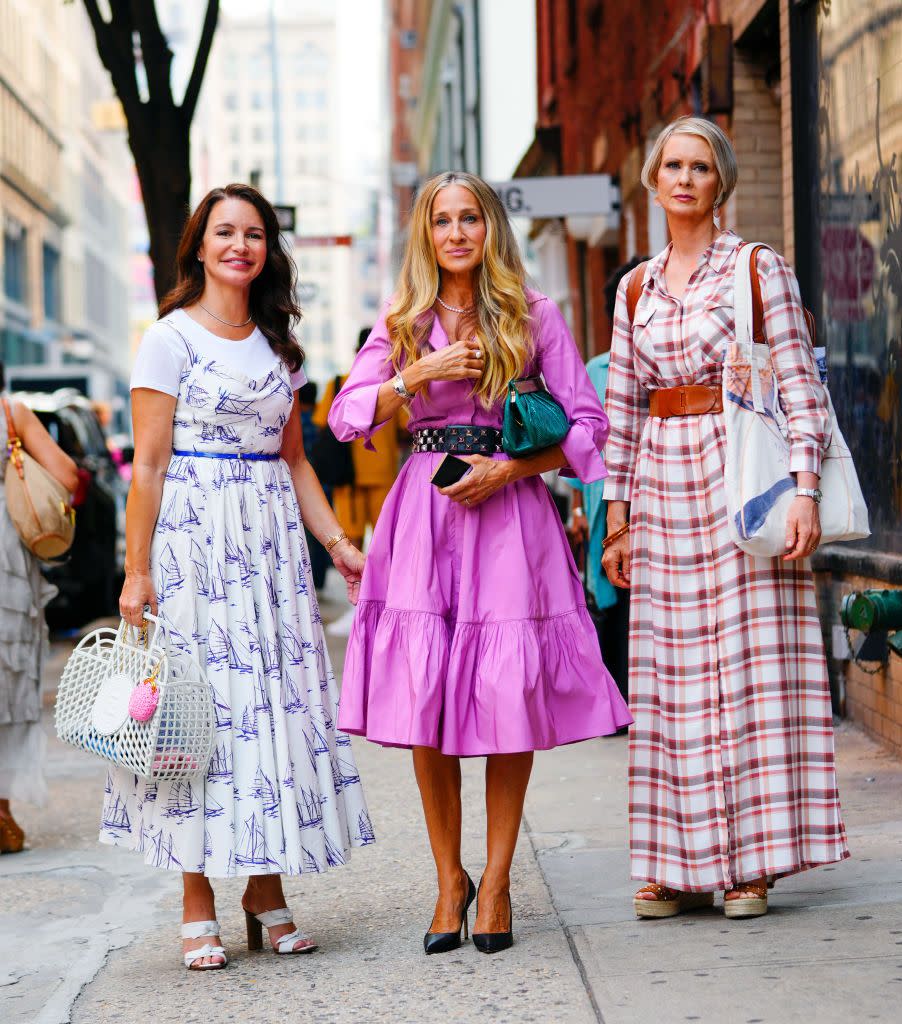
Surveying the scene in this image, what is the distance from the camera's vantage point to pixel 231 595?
14.8 ft

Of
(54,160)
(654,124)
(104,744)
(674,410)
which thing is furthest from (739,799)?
(54,160)

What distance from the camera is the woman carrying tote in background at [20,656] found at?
249 inches

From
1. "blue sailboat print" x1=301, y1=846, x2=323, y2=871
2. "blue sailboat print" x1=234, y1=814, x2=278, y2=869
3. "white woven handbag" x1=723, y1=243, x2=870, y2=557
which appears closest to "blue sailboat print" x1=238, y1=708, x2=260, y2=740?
"blue sailboat print" x1=234, y1=814, x2=278, y2=869

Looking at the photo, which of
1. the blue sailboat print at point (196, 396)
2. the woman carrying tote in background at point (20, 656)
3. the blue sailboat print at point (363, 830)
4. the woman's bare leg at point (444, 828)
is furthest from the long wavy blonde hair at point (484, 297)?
the woman carrying tote in background at point (20, 656)

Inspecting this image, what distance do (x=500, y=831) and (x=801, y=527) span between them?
1.10 meters

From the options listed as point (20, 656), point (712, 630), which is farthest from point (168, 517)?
point (20, 656)

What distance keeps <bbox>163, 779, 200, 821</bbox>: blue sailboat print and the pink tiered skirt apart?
0.43 meters

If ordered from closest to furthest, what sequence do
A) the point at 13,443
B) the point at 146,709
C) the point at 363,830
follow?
1. the point at 146,709
2. the point at 363,830
3. the point at 13,443

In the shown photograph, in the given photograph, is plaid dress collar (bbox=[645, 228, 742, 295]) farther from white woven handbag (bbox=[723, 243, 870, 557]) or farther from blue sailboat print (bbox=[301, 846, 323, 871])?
blue sailboat print (bbox=[301, 846, 323, 871])

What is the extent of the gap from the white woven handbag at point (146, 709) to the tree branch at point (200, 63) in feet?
29.5

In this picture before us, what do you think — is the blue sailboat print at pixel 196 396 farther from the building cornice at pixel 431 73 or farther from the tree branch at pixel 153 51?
the building cornice at pixel 431 73

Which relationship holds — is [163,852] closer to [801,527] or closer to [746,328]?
[801,527]

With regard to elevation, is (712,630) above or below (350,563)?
below

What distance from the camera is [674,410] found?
4539 millimetres
